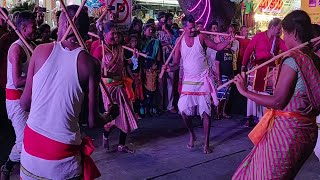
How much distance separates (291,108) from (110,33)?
133 inches

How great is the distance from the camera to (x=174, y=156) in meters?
6.10

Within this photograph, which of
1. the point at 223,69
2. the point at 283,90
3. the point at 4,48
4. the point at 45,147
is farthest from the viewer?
the point at 223,69

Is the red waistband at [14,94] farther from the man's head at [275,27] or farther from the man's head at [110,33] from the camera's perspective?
the man's head at [275,27]

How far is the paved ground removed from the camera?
5.33 metres

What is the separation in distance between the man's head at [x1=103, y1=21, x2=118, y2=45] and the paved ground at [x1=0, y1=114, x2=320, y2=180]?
1.57 metres

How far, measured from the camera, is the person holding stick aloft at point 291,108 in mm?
3047

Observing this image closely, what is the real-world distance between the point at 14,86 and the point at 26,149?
4.77 ft

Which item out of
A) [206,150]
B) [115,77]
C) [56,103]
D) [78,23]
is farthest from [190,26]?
[56,103]

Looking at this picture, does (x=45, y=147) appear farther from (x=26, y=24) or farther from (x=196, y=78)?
(x=196, y=78)

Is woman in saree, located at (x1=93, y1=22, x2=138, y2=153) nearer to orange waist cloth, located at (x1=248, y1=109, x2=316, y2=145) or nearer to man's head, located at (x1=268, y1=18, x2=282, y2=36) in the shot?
man's head, located at (x1=268, y1=18, x2=282, y2=36)

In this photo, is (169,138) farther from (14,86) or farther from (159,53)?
(14,86)

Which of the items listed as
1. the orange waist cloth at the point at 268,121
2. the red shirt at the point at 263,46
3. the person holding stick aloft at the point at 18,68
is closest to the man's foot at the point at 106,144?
the person holding stick aloft at the point at 18,68

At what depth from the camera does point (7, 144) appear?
260 inches

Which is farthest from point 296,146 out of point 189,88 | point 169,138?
point 169,138
